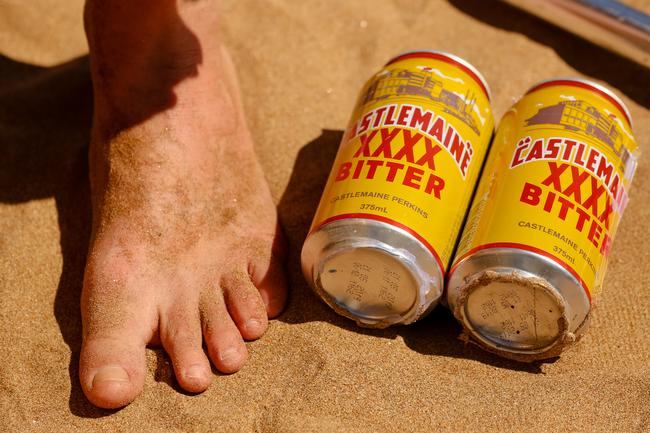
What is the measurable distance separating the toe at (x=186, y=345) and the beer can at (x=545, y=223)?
17.7 inches

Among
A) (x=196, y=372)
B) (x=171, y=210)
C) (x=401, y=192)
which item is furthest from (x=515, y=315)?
(x=171, y=210)

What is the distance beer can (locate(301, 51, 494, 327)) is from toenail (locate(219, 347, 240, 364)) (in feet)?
0.60

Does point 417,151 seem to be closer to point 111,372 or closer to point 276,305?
point 276,305

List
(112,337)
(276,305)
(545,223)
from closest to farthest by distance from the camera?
(545,223), (112,337), (276,305)

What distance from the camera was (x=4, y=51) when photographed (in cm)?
191

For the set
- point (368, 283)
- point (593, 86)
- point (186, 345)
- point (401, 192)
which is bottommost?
point (186, 345)

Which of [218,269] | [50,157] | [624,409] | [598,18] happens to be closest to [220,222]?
[218,269]

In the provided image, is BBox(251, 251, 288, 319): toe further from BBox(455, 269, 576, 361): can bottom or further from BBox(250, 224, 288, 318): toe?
BBox(455, 269, 576, 361): can bottom

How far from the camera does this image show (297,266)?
153cm

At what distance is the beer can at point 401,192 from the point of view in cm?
124

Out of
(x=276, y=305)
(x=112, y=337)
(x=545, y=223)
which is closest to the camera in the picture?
(x=545, y=223)

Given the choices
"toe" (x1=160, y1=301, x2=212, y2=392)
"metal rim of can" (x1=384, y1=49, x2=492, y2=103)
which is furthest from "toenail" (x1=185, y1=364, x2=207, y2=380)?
"metal rim of can" (x1=384, y1=49, x2=492, y2=103)

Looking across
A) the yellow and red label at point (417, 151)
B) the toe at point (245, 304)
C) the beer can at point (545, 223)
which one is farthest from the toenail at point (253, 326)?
the beer can at point (545, 223)

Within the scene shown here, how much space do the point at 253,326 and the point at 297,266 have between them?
18 centimetres
